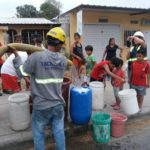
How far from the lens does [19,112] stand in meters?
4.88

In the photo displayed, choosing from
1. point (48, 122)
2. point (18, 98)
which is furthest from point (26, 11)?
point (48, 122)

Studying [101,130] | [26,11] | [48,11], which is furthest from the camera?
[26,11]

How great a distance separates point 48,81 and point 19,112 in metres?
1.53

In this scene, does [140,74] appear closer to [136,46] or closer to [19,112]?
[136,46]

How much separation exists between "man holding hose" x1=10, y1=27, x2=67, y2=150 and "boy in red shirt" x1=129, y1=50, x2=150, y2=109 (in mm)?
2728

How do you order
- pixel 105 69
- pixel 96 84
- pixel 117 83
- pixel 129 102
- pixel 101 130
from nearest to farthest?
pixel 101 130 < pixel 129 102 < pixel 105 69 < pixel 96 84 < pixel 117 83

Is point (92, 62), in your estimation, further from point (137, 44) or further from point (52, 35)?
point (52, 35)

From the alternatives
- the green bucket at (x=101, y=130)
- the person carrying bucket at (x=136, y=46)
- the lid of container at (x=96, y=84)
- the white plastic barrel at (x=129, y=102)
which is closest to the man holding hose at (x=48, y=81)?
the green bucket at (x=101, y=130)

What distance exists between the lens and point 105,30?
14.6 meters

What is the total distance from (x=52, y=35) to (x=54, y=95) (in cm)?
80

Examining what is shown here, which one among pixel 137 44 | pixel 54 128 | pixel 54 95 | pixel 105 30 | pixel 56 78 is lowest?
pixel 54 128

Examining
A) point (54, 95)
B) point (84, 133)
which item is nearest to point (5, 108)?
point (84, 133)

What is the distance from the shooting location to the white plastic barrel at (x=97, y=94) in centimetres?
608

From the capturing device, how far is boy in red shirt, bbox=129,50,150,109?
599 centimetres
